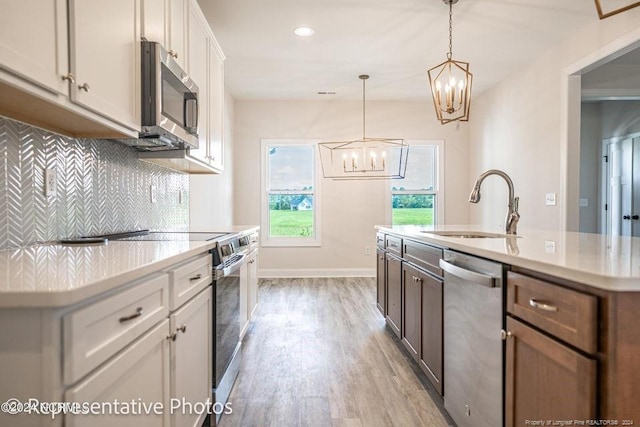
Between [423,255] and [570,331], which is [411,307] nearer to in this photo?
[423,255]

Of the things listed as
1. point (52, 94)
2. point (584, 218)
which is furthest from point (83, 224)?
point (584, 218)

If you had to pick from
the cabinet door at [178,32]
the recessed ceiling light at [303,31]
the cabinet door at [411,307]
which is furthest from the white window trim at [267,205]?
the cabinet door at [178,32]

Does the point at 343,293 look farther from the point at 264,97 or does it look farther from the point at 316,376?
the point at 264,97

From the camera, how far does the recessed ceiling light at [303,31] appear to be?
133 inches

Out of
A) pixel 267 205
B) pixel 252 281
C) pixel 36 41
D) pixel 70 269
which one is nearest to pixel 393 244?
pixel 252 281

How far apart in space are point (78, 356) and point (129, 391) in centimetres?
29

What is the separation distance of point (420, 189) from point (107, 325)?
545 centimetres

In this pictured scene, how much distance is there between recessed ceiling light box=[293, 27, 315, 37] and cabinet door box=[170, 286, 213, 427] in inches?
105

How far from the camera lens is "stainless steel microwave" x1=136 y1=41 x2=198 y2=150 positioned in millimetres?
1671

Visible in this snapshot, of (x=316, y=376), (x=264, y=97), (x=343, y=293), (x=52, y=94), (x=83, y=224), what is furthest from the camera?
(x=264, y=97)

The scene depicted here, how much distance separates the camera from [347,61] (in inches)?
163

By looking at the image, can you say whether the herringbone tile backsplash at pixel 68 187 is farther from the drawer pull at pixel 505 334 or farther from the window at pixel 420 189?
the window at pixel 420 189

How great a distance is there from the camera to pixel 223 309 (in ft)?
6.32

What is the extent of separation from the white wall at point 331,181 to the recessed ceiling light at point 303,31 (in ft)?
7.22
